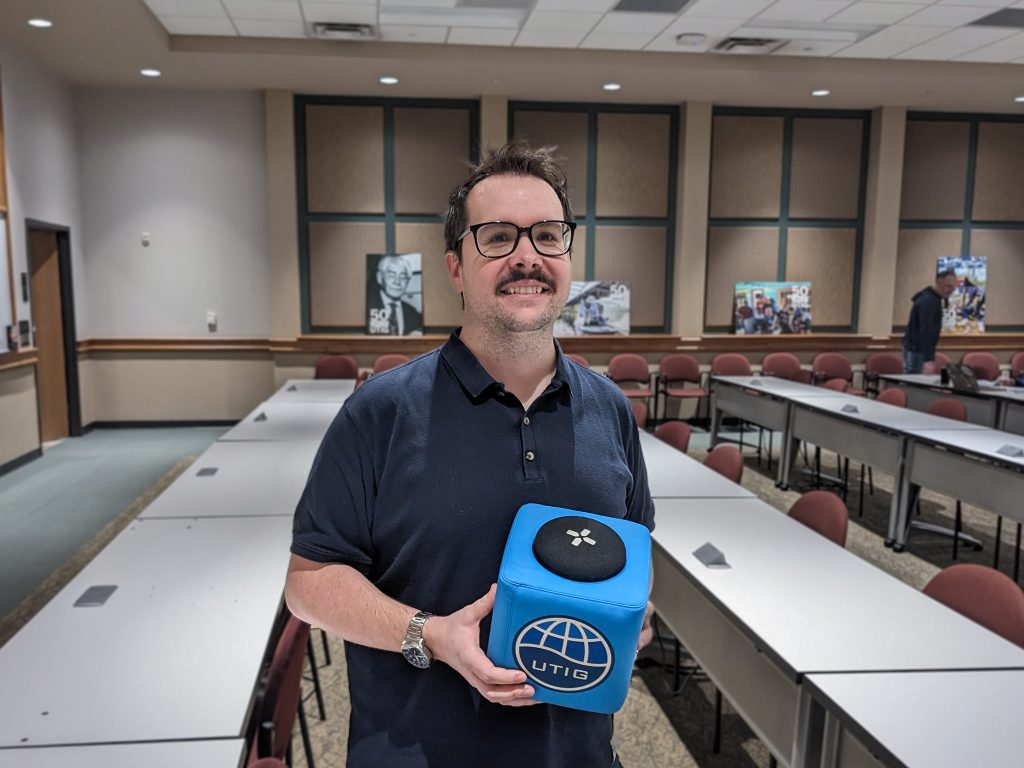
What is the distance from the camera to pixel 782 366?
324 inches

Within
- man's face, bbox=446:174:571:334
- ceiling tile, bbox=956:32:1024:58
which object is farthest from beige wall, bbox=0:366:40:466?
ceiling tile, bbox=956:32:1024:58

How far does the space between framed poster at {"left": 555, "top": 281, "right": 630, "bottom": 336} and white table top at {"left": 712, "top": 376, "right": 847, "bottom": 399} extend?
4.98 ft

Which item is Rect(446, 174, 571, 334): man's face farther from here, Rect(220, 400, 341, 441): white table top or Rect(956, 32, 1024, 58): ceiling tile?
Rect(956, 32, 1024, 58): ceiling tile

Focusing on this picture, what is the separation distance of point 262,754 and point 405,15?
5776mm

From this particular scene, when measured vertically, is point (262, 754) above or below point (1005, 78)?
below

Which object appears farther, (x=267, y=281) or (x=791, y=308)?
(x=791, y=308)

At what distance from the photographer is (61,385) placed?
7.61 meters

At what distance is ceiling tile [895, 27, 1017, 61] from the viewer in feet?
20.5

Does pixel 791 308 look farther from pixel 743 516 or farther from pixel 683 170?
pixel 743 516

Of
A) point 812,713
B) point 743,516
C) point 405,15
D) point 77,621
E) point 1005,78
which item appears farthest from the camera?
point 1005,78

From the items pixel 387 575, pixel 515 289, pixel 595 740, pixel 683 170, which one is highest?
pixel 683 170

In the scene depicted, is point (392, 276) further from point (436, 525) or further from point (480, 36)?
point (436, 525)

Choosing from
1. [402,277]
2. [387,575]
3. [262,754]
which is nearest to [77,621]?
[262,754]

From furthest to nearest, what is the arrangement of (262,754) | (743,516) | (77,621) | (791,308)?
(791,308)
(743,516)
(77,621)
(262,754)
